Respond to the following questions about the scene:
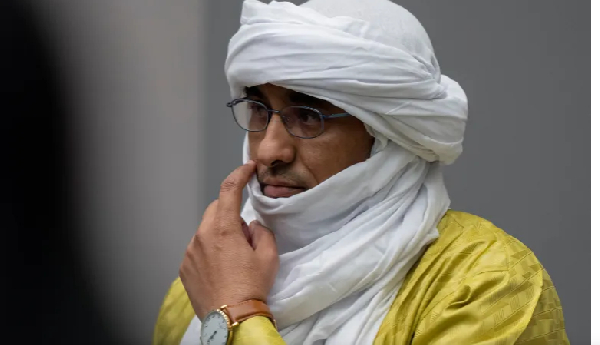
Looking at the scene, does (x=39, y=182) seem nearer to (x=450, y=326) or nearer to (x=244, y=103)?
(x=450, y=326)

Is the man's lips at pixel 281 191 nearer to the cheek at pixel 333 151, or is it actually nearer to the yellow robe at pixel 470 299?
the cheek at pixel 333 151

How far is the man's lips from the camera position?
1335 millimetres

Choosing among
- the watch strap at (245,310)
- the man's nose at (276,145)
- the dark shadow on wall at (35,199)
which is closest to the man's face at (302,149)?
the man's nose at (276,145)

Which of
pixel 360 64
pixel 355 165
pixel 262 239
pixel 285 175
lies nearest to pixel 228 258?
pixel 262 239

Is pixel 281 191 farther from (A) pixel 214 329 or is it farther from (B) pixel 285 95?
(A) pixel 214 329

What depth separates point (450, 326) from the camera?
44.9 inches

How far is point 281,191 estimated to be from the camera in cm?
133

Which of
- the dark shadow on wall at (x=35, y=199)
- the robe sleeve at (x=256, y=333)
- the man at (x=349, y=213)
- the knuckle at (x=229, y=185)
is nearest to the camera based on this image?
the dark shadow on wall at (x=35, y=199)

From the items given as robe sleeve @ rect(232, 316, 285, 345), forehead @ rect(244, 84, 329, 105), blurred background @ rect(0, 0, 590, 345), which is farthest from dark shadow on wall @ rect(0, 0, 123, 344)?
forehead @ rect(244, 84, 329, 105)

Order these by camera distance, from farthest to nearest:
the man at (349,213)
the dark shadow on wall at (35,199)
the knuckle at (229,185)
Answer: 1. the knuckle at (229,185)
2. the man at (349,213)
3. the dark shadow on wall at (35,199)

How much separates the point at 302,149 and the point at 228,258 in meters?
0.27

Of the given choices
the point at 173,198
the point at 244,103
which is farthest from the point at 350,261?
the point at 173,198

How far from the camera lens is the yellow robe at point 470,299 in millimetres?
1120

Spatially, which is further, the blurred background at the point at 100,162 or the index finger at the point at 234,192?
the index finger at the point at 234,192
